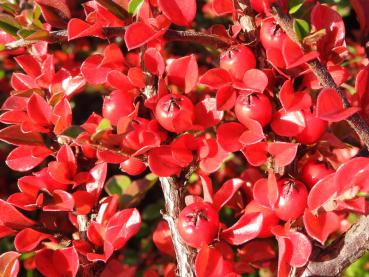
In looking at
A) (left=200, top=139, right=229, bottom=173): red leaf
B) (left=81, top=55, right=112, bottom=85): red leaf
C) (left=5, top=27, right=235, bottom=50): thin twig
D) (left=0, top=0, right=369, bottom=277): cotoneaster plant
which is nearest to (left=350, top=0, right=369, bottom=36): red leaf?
(left=0, top=0, right=369, bottom=277): cotoneaster plant

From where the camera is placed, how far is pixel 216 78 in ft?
2.66

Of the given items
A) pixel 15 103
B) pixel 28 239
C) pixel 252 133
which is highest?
pixel 252 133

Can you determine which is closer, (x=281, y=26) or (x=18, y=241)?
(x=281, y=26)

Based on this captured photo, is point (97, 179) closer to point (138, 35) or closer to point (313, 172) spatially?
point (138, 35)

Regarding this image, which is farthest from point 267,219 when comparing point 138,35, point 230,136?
point 138,35

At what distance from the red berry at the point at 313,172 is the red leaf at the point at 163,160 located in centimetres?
24

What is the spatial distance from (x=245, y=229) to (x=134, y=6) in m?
0.41

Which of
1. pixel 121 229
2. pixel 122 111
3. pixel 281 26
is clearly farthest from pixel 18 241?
pixel 281 26

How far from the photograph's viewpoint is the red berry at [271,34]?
791 mm

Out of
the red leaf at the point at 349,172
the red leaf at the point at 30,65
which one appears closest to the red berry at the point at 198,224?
the red leaf at the point at 349,172

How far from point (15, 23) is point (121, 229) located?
0.41 metres

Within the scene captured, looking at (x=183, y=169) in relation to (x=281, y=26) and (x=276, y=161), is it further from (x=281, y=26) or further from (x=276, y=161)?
(x=281, y=26)

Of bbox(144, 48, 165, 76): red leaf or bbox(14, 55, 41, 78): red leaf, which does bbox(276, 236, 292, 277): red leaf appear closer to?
bbox(144, 48, 165, 76): red leaf

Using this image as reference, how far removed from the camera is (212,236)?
2.73 ft
